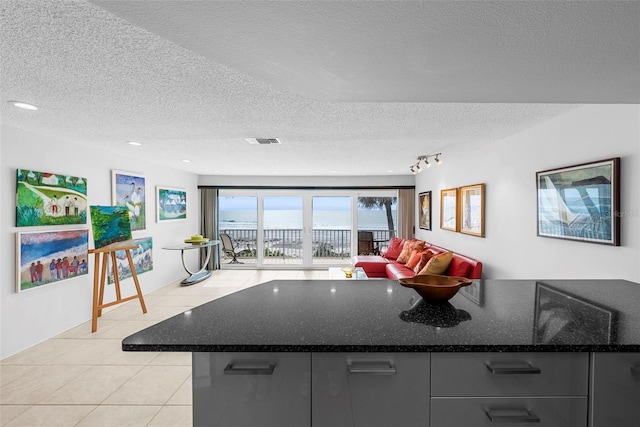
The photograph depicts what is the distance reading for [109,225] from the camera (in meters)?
3.83

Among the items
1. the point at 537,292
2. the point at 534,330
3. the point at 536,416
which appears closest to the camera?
the point at 536,416

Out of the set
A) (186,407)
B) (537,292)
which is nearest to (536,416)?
(537,292)

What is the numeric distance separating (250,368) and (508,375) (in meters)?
0.95

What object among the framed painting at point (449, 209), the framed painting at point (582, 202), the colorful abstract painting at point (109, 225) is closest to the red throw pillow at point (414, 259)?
the framed painting at point (449, 209)

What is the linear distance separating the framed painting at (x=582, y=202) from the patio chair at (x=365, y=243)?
4646mm

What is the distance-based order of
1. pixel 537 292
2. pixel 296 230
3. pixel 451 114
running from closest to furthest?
pixel 537 292
pixel 451 114
pixel 296 230

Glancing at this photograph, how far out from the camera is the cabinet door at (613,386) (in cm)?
110

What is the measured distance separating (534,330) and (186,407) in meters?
2.32

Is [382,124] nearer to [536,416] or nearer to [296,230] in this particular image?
[536,416]

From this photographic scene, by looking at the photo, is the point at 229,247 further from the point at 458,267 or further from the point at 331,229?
the point at 458,267

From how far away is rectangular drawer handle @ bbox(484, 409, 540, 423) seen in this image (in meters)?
1.10

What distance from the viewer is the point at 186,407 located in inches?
87.1

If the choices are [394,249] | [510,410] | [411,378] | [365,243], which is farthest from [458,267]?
[365,243]

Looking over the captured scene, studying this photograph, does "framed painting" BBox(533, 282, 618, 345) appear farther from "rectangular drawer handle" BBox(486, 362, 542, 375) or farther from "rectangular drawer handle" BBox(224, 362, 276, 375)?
"rectangular drawer handle" BBox(224, 362, 276, 375)
